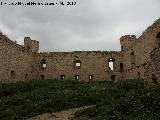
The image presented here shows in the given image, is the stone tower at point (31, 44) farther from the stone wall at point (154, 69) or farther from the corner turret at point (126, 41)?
the stone wall at point (154, 69)

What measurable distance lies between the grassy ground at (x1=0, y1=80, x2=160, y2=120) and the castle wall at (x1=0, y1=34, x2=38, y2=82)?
6832mm

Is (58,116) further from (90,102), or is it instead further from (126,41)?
(126,41)

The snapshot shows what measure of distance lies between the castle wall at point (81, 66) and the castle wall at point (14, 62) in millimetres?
2347

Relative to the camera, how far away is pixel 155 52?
54.6 feet

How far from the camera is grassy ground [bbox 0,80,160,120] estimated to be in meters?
14.1

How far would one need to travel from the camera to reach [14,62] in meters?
34.0

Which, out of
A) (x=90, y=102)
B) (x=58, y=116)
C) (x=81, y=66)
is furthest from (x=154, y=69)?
(x=81, y=66)

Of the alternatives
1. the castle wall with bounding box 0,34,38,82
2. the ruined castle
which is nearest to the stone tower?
the ruined castle

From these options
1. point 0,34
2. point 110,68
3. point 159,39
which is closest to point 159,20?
point 159,39

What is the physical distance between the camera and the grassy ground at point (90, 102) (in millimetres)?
14094

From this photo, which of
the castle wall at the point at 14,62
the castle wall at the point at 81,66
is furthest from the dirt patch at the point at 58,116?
the castle wall at the point at 81,66

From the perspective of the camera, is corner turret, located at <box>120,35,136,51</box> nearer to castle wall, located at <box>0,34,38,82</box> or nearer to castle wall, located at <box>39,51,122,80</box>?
castle wall, located at <box>39,51,122,80</box>

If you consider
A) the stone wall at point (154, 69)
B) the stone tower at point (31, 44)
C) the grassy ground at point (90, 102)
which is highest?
the stone tower at point (31, 44)

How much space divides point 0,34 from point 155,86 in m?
20.1
